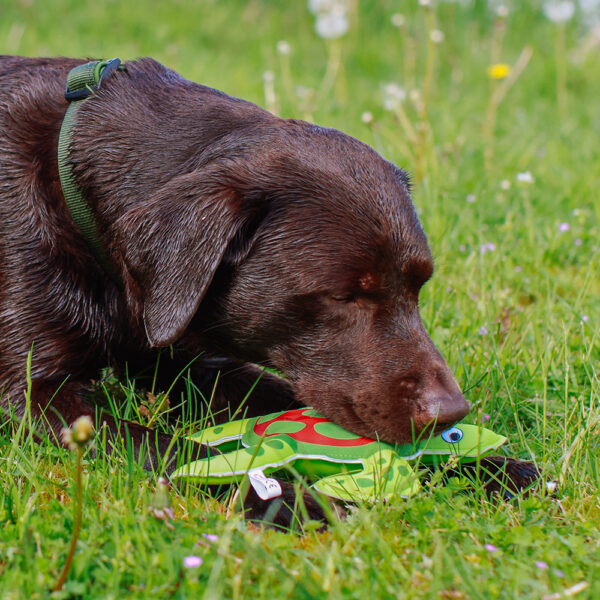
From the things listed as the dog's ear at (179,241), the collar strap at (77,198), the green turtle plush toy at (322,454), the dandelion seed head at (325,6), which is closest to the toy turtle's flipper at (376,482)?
the green turtle plush toy at (322,454)

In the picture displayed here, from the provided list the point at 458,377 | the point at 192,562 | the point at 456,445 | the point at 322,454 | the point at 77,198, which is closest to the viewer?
the point at 192,562

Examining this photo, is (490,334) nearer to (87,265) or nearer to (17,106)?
(87,265)

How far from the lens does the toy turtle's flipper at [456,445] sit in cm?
234

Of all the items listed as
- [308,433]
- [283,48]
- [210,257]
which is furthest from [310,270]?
[283,48]

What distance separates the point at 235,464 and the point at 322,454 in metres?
0.26

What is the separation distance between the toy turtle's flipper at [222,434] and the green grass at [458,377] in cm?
23

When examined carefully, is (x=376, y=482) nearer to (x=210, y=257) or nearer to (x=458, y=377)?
(x=210, y=257)

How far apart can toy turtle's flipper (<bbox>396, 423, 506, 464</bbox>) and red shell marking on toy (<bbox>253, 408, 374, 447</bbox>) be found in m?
0.14

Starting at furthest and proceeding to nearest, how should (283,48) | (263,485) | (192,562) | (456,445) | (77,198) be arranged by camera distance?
(283,48), (77,198), (456,445), (263,485), (192,562)

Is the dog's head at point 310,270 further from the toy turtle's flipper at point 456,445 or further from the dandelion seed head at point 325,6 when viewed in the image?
the dandelion seed head at point 325,6

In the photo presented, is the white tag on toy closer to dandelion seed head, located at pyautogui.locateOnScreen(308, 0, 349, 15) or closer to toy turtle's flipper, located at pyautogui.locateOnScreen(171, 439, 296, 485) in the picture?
toy turtle's flipper, located at pyautogui.locateOnScreen(171, 439, 296, 485)

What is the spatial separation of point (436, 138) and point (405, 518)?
459cm

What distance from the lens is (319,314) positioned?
7.95 ft

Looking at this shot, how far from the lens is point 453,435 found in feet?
7.87
